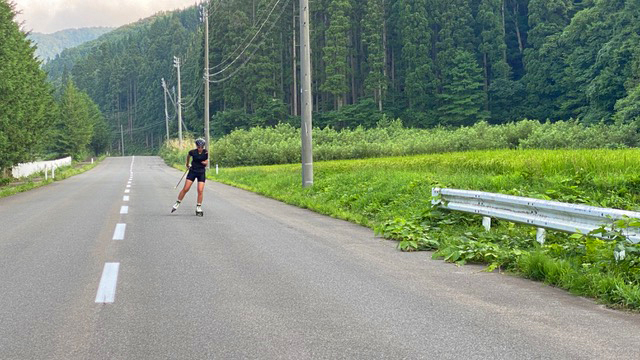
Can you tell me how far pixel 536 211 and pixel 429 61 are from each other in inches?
2568

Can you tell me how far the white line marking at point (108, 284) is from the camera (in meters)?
5.80

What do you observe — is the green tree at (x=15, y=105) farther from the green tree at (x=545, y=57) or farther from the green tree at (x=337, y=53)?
the green tree at (x=545, y=57)

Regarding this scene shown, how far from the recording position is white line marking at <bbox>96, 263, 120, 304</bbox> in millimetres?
5797

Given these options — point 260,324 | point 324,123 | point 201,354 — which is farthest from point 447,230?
point 324,123

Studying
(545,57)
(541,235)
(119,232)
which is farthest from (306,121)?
(545,57)

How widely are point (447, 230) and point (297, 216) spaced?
4.65 m

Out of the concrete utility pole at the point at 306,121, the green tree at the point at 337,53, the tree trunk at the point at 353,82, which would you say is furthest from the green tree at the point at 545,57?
the concrete utility pole at the point at 306,121

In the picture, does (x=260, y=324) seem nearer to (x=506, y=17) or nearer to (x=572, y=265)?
(x=572, y=265)

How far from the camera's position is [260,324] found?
16.2 ft

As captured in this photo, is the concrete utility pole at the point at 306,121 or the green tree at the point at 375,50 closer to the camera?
the concrete utility pole at the point at 306,121

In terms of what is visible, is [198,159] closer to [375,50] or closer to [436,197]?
[436,197]

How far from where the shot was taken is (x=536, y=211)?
8359mm

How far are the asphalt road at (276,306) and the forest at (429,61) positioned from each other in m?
44.0

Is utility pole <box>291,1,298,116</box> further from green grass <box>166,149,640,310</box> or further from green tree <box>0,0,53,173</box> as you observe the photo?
green grass <box>166,149,640,310</box>
